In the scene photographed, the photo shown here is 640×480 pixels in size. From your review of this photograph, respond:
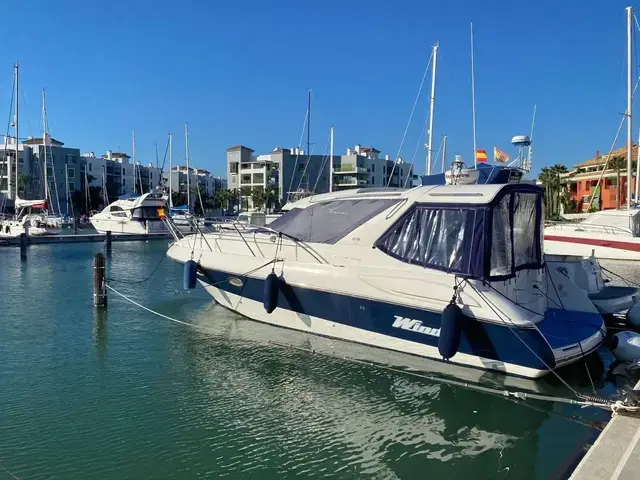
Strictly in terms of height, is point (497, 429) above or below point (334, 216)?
below

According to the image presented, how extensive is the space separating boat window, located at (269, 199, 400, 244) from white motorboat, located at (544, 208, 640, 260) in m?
18.9

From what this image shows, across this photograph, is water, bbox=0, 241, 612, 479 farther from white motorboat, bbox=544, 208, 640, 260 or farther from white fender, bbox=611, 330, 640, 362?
white motorboat, bbox=544, 208, 640, 260

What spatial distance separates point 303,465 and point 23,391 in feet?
14.5

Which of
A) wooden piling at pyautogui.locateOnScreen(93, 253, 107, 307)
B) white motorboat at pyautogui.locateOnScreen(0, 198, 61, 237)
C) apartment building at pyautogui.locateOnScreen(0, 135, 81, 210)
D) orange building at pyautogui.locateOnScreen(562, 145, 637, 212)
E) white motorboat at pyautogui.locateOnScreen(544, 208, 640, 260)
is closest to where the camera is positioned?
wooden piling at pyautogui.locateOnScreen(93, 253, 107, 307)

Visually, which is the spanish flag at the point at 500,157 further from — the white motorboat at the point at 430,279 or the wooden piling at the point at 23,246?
the wooden piling at the point at 23,246

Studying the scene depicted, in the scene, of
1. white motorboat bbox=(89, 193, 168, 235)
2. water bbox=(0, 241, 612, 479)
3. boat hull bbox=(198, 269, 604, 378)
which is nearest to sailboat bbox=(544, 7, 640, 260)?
boat hull bbox=(198, 269, 604, 378)

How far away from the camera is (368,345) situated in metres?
8.97

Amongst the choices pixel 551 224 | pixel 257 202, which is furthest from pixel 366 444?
pixel 257 202

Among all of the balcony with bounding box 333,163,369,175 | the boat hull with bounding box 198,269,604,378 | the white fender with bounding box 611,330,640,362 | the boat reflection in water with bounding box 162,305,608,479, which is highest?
the balcony with bounding box 333,163,369,175

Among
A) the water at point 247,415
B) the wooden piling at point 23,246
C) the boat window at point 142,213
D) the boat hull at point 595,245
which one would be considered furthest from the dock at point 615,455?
the boat window at point 142,213

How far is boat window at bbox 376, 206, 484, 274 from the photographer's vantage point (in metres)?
7.68

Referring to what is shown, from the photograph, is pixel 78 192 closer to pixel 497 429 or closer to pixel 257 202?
pixel 257 202

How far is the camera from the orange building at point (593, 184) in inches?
2021

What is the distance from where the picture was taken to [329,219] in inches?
396
